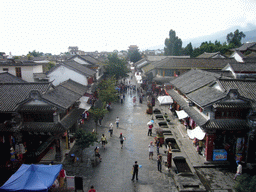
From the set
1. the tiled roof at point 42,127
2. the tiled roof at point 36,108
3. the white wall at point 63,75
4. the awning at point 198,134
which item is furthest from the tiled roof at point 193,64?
the tiled roof at point 42,127

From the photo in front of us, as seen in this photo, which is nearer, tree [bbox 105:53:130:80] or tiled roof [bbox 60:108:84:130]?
tiled roof [bbox 60:108:84:130]

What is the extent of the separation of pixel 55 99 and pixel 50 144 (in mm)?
4862

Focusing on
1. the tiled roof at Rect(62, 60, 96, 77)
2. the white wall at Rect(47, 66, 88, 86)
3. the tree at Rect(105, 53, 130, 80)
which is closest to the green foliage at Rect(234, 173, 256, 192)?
the white wall at Rect(47, 66, 88, 86)

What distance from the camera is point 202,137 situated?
19406 mm

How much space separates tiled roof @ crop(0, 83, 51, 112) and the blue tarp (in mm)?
8224

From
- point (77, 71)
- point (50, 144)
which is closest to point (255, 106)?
point (50, 144)

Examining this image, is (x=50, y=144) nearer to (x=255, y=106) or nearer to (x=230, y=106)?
(x=230, y=106)

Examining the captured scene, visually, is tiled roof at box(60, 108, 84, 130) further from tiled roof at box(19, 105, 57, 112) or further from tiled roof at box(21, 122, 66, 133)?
tiled roof at box(19, 105, 57, 112)

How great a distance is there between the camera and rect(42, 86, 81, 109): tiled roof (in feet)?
64.5

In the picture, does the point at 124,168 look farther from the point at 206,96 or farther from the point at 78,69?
the point at 78,69

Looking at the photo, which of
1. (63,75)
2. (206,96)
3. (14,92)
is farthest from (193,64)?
(14,92)

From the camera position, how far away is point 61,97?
2180cm

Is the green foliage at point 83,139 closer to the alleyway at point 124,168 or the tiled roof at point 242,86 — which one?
the alleyway at point 124,168

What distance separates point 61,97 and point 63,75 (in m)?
12.7
